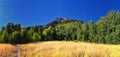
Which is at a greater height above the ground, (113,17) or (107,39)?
(113,17)

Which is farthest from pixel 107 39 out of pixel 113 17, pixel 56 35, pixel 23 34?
pixel 23 34

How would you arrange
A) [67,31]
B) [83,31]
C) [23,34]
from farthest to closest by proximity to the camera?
[67,31]
[83,31]
[23,34]

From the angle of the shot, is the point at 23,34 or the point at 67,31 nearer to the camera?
the point at 23,34

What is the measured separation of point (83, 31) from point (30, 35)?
694 inches

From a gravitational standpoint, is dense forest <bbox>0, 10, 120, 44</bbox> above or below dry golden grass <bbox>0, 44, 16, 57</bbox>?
above

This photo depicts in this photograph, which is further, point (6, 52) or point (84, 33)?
point (84, 33)

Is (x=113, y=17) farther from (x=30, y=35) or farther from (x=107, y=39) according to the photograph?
(x=30, y=35)

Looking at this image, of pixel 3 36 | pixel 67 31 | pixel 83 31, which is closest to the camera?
pixel 3 36

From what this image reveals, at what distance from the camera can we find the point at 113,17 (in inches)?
3066

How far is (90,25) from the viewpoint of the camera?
82750mm

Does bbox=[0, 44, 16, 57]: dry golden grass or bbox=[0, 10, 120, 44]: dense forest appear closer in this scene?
bbox=[0, 44, 16, 57]: dry golden grass

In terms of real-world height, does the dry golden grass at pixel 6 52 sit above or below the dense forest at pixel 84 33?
below

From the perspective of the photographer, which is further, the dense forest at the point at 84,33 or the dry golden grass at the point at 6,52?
the dense forest at the point at 84,33

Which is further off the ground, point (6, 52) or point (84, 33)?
point (84, 33)
